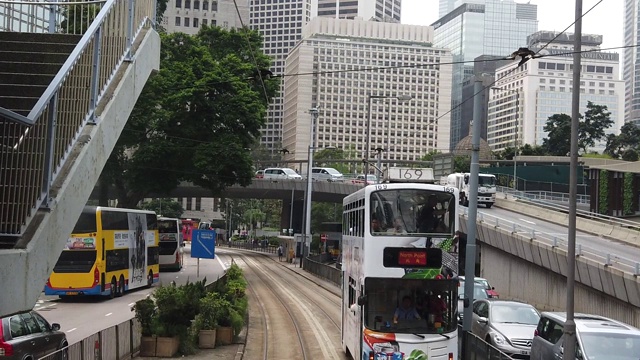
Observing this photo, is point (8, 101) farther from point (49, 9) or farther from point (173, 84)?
point (173, 84)

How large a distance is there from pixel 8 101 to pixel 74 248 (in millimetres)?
21034

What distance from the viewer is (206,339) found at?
19.4 meters

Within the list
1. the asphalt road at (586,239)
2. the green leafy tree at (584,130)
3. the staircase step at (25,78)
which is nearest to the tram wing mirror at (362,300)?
the staircase step at (25,78)

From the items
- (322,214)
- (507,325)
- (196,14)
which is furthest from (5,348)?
(196,14)

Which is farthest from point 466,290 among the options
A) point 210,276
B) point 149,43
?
point 210,276

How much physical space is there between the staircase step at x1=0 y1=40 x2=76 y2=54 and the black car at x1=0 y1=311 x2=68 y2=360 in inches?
180

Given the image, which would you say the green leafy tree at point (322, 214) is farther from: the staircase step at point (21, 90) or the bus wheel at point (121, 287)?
the staircase step at point (21, 90)

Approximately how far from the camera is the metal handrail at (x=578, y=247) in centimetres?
2449

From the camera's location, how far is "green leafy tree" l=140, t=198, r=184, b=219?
374 feet

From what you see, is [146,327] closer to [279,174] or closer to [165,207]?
[279,174]

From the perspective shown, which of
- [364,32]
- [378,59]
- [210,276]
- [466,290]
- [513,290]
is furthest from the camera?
[364,32]

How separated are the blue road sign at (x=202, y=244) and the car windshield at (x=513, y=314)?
11160 millimetres

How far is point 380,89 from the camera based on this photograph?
183 m

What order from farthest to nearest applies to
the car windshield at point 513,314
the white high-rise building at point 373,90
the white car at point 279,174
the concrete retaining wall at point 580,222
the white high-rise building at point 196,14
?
1. the white high-rise building at point 373,90
2. the white high-rise building at point 196,14
3. the white car at point 279,174
4. the concrete retaining wall at point 580,222
5. the car windshield at point 513,314
